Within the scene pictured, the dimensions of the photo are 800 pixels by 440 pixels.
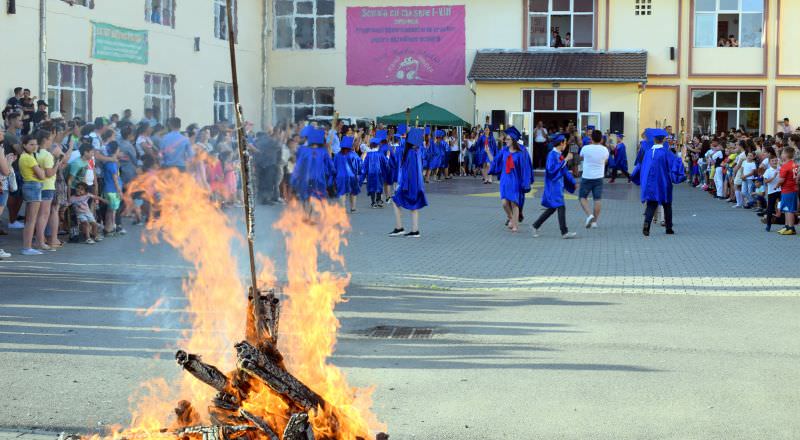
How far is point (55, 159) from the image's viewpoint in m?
15.4

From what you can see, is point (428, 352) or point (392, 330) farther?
point (392, 330)

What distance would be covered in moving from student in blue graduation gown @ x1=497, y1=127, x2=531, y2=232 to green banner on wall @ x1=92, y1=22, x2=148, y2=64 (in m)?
6.30

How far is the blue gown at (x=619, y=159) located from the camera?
38719 mm

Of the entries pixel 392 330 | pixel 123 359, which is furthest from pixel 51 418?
pixel 392 330

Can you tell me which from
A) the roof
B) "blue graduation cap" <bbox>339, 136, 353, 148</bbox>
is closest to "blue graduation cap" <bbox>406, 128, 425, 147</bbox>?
"blue graduation cap" <bbox>339, 136, 353, 148</bbox>

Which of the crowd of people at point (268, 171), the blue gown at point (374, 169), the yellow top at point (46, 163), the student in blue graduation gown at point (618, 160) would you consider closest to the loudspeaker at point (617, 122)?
the student in blue graduation gown at point (618, 160)

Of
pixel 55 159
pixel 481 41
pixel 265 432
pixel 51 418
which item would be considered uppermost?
pixel 481 41

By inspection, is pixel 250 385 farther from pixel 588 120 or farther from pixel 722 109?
pixel 722 109

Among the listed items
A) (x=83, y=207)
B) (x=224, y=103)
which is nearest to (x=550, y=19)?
(x=83, y=207)

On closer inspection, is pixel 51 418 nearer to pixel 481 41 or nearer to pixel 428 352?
pixel 428 352

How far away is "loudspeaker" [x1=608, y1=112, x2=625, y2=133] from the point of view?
3995 centimetres

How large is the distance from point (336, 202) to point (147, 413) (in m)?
17.6

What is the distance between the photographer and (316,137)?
65.4ft

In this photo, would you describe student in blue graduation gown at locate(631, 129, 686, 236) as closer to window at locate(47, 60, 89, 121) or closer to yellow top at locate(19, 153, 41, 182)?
yellow top at locate(19, 153, 41, 182)
